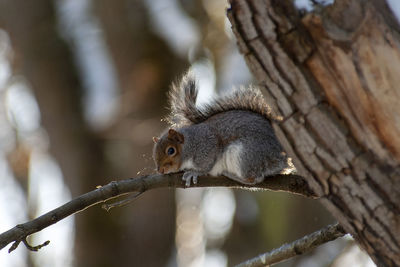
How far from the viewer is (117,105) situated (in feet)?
20.2

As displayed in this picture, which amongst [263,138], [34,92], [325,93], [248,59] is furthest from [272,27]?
[34,92]

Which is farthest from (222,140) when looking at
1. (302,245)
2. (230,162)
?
(302,245)

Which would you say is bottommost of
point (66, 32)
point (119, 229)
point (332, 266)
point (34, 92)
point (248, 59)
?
point (332, 266)

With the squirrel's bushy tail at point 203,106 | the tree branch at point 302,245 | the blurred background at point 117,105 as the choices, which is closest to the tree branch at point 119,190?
the tree branch at point 302,245

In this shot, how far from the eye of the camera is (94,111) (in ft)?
21.3

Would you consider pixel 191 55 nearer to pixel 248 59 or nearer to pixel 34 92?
pixel 34 92

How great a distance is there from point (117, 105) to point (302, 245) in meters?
4.33

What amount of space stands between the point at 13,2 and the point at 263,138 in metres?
4.68

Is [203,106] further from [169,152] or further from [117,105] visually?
[117,105]

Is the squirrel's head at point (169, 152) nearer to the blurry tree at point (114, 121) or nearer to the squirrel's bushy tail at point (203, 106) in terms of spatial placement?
the squirrel's bushy tail at point (203, 106)

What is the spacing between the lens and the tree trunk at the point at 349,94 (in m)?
1.44

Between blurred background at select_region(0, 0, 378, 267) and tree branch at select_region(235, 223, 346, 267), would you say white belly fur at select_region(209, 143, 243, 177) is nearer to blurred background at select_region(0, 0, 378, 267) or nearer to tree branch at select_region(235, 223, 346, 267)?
tree branch at select_region(235, 223, 346, 267)

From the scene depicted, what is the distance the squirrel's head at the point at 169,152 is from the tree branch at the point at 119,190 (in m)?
0.59

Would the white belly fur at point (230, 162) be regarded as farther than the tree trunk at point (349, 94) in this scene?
Yes
